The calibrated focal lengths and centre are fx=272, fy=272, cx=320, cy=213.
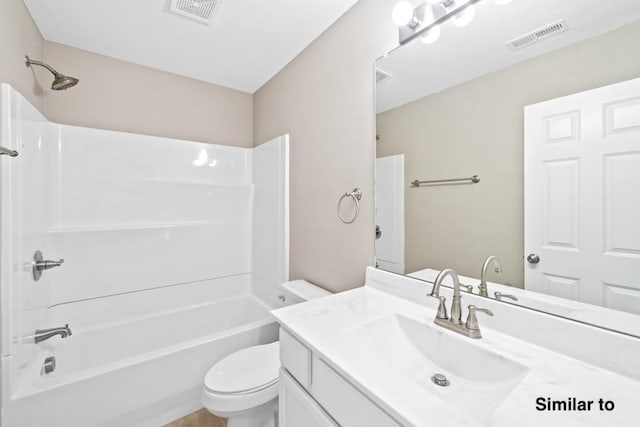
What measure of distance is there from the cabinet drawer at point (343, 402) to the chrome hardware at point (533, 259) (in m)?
0.69

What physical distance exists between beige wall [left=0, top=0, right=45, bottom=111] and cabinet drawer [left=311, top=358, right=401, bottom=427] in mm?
1851

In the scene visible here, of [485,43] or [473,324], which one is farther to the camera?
[485,43]

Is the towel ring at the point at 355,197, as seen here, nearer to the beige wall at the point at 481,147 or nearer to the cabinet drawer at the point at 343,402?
the beige wall at the point at 481,147

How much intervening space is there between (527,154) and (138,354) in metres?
2.41

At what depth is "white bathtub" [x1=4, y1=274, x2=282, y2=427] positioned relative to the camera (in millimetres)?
1285

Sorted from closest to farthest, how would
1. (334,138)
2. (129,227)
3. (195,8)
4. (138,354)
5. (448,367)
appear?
(448,367) < (195,8) < (334,138) < (138,354) < (129,227)

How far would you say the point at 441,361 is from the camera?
887 mm

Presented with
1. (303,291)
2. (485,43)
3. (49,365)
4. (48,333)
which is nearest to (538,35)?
(485,43)

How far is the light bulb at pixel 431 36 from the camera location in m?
1.17

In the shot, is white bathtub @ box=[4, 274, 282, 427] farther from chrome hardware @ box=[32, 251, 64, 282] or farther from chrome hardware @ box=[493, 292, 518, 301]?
chrome hardware @ box=[493, 292, 518, 301]

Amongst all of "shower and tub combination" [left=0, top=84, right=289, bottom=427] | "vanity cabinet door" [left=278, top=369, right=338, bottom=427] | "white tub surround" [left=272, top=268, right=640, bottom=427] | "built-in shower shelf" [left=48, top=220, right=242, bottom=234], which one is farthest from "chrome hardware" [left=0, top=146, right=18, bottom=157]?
"vanity cabinet door" [left=278, top=369, right=338, bottom=427]

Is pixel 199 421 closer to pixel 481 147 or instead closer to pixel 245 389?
pixel 245 389

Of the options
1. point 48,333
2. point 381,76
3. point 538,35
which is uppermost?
point 381,76

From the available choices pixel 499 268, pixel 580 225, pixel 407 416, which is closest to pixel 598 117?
pixel 580 225
